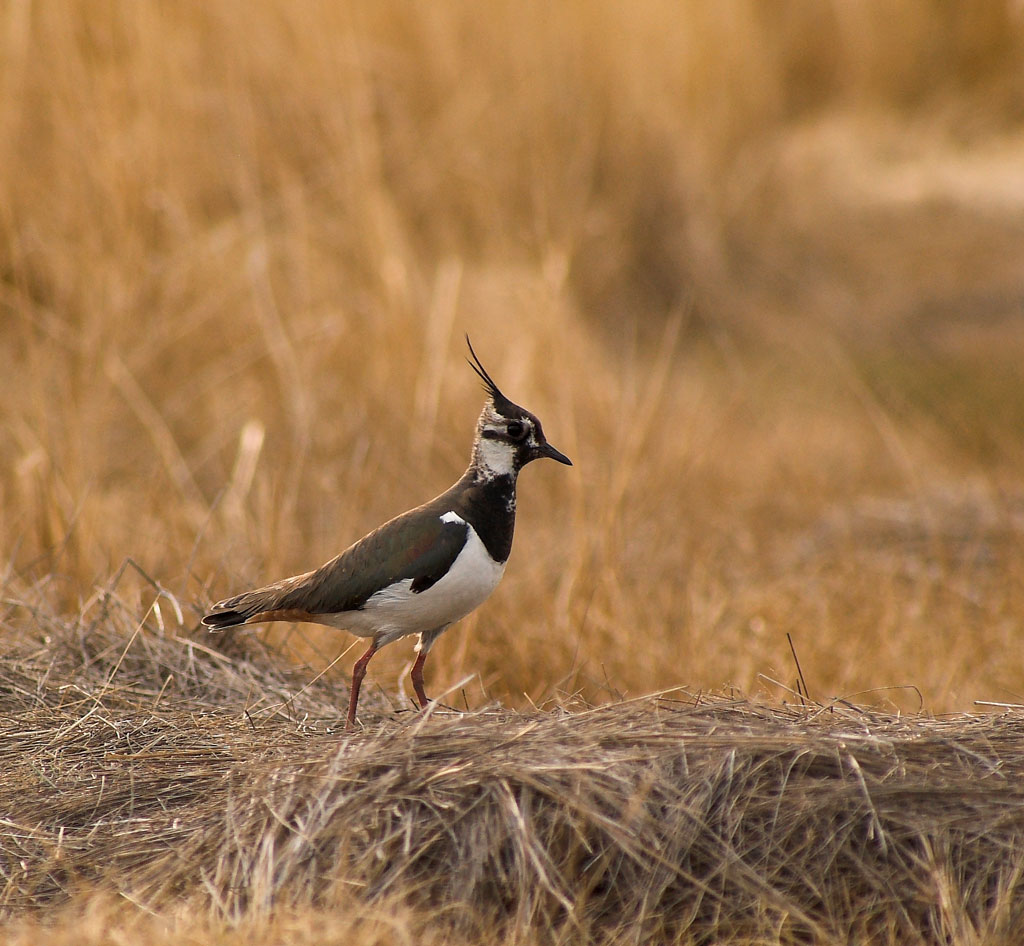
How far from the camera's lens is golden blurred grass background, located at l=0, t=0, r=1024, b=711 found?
5.77m

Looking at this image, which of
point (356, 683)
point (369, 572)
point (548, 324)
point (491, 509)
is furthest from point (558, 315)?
point (356, 683)

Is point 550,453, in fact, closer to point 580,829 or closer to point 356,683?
point 356,683

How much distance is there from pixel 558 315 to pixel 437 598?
9.39 feet

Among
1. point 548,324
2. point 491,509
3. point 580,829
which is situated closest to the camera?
point 580,829

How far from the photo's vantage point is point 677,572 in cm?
685

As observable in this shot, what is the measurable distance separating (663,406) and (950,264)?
18.9 feet

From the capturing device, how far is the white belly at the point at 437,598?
3.73 metres

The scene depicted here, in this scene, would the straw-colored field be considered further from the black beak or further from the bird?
the black beak

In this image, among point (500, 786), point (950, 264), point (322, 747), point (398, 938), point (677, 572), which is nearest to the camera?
point (398, 938)

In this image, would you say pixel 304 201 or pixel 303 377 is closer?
pixel 303 377

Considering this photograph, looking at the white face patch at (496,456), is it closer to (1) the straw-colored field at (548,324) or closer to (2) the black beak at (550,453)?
(2) the black beak at (550,453)

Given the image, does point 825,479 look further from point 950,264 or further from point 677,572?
point 950,264

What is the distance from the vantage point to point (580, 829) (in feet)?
8.95

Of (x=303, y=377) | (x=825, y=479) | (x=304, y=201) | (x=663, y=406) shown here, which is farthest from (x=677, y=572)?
(x=304, y=201)
